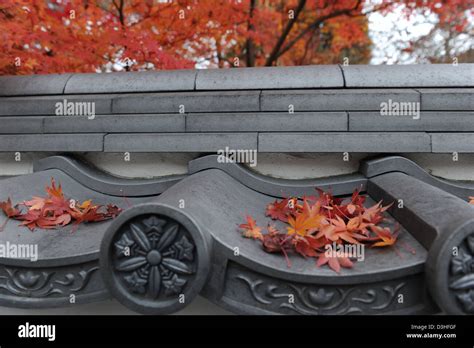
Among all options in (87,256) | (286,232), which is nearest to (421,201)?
(286,232)

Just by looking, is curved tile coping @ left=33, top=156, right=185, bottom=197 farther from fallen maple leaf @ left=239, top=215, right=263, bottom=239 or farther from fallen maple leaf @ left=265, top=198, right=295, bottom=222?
fallen maple leaf @ left=239, top=215, right=263, bottom=239

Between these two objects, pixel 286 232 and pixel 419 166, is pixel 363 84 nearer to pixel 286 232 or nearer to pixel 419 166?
pixel 419 166

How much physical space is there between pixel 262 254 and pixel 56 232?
1224 mm

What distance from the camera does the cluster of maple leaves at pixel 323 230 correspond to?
186 centimetres

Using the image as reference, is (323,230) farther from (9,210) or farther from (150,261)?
(9,210)

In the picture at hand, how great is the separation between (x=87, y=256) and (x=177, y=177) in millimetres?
1065

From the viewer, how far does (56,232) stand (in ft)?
7.33

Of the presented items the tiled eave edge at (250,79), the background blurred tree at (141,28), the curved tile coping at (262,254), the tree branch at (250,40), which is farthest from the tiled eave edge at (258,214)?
the tree branch at (250,40)

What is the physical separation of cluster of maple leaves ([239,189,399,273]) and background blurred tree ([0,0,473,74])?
9.93 ft

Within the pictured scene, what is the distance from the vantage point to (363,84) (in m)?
2.83

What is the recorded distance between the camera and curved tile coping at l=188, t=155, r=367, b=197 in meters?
2.62

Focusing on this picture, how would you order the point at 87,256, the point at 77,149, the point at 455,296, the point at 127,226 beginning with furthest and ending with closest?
1. the point at 77,149
2. the point at 87,256
3. the point at 127,226
4. the point at 455,296

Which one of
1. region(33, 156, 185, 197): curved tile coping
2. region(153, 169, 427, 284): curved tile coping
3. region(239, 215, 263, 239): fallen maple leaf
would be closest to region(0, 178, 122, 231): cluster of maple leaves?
region(33, 156, 185, 197): curved tile coping
